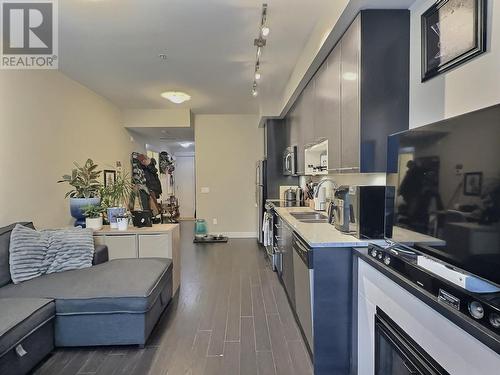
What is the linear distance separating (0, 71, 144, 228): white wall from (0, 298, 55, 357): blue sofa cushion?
60.5 inches

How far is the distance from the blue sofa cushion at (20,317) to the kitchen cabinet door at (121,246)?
995 millimetres

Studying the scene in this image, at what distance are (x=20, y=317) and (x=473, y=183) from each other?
2.54 metres

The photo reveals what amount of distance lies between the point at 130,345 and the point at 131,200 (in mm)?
1779

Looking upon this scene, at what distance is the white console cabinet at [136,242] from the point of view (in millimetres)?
3145

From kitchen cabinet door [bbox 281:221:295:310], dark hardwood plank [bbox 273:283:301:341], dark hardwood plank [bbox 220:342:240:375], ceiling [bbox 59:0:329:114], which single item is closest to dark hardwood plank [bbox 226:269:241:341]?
dark hardwood plank [bbox 220:342:240:375]

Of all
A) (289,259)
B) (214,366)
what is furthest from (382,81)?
(214,366)

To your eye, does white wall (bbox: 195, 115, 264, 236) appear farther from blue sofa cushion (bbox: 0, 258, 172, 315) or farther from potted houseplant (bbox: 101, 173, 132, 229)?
blue sofa cushion (bbox: 0, 258, 172, 315)

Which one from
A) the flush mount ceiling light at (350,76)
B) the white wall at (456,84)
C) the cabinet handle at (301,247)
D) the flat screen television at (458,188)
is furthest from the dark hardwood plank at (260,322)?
the flush mount ceiling light at (350,76)

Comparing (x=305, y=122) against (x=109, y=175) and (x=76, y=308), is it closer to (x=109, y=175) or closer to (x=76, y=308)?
(x=76, y=308)

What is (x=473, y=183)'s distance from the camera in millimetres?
1104

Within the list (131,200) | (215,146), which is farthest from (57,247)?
(215,146)

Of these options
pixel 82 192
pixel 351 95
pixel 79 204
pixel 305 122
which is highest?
pixel 305 122

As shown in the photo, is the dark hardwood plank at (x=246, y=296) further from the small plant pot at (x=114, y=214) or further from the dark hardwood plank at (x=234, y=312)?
the small plant pot at (x=114, y=214)

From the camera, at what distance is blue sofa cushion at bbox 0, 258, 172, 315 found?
7.32 feet
